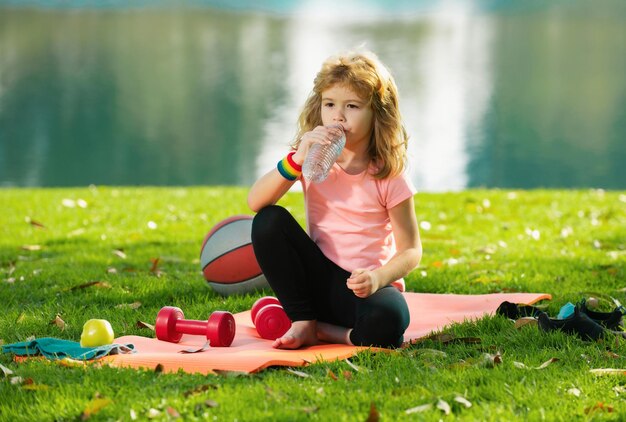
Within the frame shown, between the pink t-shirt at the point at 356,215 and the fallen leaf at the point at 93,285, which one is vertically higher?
the pink t-shirt at the point at 356,215

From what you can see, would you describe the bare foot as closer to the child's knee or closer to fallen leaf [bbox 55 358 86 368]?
the child's knee

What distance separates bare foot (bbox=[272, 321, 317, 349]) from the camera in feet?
13.3

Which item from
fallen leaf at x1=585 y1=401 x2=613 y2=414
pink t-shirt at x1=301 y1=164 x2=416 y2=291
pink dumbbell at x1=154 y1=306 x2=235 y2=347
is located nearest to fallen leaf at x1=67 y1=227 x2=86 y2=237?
pink dumbbell at x1=154 y1=306 x2=235 y2=347

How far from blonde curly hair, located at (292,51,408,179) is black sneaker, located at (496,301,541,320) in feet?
2.87

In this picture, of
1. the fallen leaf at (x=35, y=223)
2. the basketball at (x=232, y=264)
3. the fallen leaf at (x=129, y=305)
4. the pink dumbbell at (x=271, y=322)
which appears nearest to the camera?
the pink dumbbell at (x=271, y=322)

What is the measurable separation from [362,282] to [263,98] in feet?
80.1

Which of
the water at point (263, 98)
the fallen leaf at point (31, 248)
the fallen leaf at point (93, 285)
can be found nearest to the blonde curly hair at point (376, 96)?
the fallen leaf at point (93, 285)

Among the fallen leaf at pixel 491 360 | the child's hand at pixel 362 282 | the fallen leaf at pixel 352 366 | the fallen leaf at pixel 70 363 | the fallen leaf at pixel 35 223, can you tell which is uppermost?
the child's hand at pixel 362 282

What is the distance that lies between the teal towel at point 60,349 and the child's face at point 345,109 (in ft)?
4.32

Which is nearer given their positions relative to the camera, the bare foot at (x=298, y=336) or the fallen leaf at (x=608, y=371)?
the fallen leaf at (x=608, y=371)

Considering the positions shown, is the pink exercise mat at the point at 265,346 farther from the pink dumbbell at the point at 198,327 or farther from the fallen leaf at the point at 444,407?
the fallen leaf at the point at 444,407

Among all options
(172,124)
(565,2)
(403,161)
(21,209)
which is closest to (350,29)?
(565,2)

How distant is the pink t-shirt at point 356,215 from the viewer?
165 inches

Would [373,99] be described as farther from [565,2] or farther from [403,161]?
[565,2]
